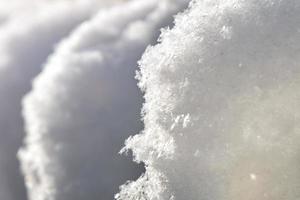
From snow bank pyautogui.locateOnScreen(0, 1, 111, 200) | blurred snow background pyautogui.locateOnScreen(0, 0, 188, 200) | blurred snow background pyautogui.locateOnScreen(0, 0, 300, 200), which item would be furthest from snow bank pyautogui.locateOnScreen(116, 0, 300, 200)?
snow bank pyautogui.locateOnScreen(0, 1, 111, 200)

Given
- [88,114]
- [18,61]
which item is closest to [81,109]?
[88,114]

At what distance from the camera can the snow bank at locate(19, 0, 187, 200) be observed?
26516mm

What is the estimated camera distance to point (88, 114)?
30.2 m

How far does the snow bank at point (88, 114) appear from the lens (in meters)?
26.5

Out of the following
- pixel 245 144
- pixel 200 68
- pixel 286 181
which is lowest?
pixel 286 181

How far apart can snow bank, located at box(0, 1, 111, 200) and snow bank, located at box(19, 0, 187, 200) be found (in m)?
2.60

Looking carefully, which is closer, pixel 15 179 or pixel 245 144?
pixel 245 144

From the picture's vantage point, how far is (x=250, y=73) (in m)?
11.7

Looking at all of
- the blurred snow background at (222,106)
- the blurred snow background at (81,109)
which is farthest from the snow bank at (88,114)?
the blurred snow background at (222,106)

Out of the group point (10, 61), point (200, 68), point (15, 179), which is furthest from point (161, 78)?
point (10, 61)

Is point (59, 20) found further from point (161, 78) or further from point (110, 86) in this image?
point (161, 78)

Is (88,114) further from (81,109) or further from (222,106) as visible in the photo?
(222,106)

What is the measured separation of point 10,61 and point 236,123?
33.5 metres

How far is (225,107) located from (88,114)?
1882cm
